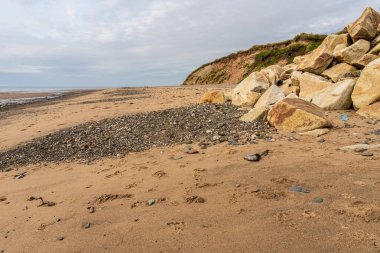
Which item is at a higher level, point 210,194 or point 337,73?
point 337,73

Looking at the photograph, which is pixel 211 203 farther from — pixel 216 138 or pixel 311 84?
pixel 311 84

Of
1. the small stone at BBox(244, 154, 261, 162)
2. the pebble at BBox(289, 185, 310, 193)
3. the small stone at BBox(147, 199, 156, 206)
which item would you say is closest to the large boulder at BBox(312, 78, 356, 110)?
the small stone at BBox(244, 154, 261, 162)

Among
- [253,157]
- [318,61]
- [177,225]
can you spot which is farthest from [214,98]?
[177,225]

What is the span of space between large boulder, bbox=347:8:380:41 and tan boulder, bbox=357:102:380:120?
457cm

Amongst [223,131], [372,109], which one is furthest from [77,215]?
[372,109]

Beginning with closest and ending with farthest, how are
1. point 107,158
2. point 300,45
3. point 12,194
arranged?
1. point 12,194
2. point 107,158
3. point 300,45

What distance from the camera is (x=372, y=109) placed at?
9.25m

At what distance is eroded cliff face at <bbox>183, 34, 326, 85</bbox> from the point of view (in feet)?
115

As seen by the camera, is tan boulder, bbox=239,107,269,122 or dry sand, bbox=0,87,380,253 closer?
dry sand, bbox=0,87,380,253

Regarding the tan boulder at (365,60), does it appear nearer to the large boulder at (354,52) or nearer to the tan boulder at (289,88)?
the large boulder at (354,52)

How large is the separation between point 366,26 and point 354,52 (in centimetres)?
Result: 132

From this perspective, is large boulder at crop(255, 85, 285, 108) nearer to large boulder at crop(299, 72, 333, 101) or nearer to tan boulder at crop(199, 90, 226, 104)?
large boulder at crop(299, 72, 333, 101)

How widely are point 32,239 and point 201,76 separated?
44841 millimetres

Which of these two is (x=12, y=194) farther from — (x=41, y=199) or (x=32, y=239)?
(x=32, y=239)
